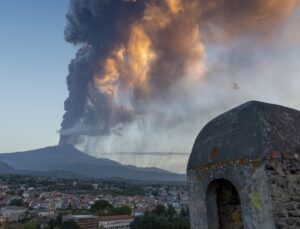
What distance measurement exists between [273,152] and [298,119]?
42.4 inches

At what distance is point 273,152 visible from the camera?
12.0 ft

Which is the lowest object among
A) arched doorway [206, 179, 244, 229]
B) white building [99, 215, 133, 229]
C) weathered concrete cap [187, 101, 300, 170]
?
white building [99, 215, 133, 229]

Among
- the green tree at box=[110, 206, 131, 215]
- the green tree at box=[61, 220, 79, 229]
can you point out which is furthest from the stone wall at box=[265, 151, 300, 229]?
the green tree at box=[110, 206, 131, 215]

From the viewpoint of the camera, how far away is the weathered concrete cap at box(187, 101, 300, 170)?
149 inches

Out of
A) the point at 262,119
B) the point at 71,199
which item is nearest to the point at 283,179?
the point at 262,119

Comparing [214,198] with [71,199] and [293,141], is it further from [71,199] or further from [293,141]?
[71,199]

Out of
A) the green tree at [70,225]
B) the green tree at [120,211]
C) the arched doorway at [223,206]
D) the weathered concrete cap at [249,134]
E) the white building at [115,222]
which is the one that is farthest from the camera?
the green tree at [120,211]

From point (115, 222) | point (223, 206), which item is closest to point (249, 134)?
point (223, 206)

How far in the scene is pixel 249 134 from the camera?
3949 mm

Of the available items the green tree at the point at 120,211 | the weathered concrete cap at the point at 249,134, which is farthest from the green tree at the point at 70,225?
the weathered concrete cap at the point at 249,134

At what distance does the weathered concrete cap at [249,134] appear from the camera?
378 centimetres

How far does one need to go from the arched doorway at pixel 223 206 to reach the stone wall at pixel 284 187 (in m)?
0.92

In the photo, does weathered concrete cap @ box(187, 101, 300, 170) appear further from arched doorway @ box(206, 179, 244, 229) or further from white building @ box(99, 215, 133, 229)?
white building @ box(99, 215, 133, 229)

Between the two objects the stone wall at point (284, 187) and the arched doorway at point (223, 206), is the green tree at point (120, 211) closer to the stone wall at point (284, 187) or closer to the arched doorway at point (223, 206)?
the arched doorway at point (223, 206)
